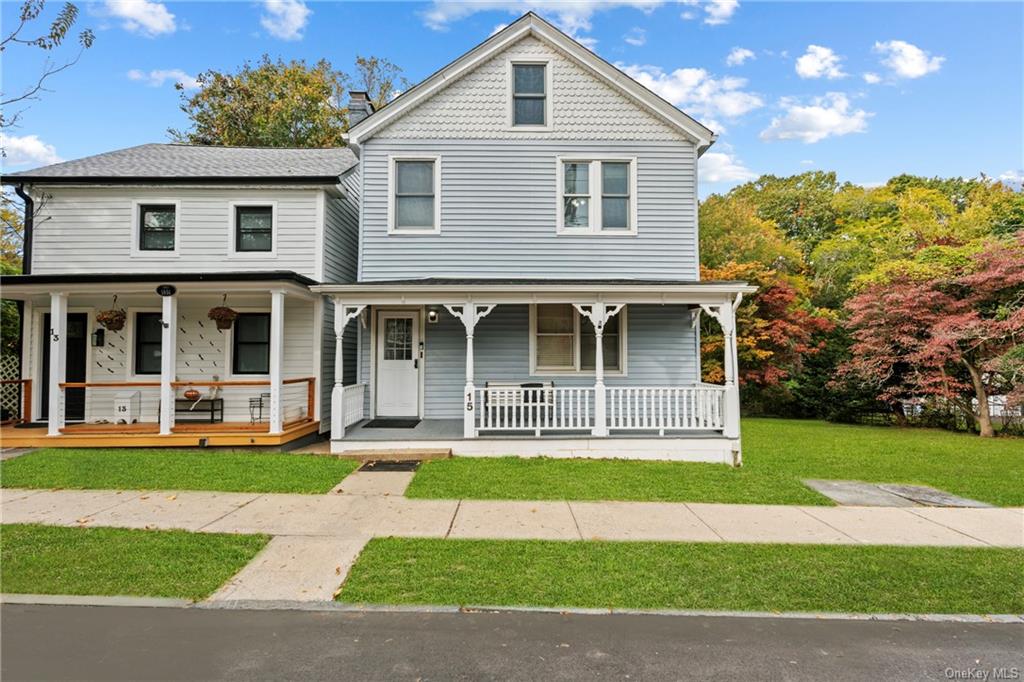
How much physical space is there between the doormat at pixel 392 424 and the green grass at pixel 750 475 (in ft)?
5.92

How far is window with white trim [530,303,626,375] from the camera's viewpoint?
11.0 m

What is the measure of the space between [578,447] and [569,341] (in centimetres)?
269

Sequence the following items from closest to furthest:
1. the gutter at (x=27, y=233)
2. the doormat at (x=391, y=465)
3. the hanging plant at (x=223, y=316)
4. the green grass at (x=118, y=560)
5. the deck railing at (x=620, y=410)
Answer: the green grass at (x=118, y=560) → the doormat at (x=391, y=465) → the deck railing at (x=620, y=410) → the hanging plant at (x=223, y=316) → the gutter at (x=27, y=233)

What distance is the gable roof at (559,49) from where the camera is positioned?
35.6ft

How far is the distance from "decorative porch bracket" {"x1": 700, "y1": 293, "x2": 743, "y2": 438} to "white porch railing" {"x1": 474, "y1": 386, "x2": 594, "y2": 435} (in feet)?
8.25

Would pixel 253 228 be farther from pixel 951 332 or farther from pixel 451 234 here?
pixel 951 332

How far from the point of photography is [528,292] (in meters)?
9.30

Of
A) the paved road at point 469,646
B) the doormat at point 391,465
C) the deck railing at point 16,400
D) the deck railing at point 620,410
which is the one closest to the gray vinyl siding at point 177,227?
the deck railing at point 16,400

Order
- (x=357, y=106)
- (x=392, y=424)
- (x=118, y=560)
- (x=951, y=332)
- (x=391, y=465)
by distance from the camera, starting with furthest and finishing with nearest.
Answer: (x=951, y=332)
(x=357, y=106)
(x=392, y=424)
(x=391, y=465)
(x=118, y=560)

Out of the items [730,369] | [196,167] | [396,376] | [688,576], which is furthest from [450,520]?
[196,167]

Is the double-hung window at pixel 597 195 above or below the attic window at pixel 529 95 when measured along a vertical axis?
below

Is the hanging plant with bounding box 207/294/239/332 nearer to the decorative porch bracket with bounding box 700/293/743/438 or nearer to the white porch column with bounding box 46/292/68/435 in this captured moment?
the white porch column with bounding box 46/292/68/435

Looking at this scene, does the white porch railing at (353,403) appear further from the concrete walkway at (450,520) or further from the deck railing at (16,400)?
the deck railing at (16,400)

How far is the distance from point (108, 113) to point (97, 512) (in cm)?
1410
